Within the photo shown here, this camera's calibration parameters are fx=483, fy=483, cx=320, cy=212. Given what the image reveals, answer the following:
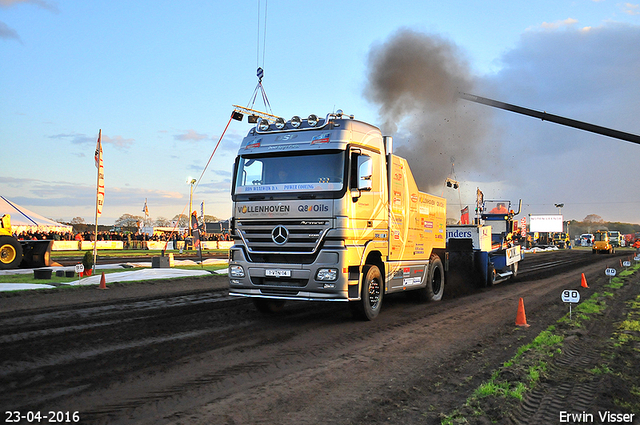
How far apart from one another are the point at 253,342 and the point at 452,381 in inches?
131

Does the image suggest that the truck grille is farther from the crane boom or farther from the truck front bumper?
the crane boom

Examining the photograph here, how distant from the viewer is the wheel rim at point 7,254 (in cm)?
1978

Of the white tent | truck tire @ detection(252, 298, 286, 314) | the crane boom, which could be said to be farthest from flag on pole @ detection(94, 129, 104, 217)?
the white tent

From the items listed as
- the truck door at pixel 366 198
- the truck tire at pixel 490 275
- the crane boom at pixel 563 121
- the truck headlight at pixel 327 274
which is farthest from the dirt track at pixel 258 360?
the truck tire at pixel 490 275

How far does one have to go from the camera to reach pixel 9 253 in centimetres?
1991

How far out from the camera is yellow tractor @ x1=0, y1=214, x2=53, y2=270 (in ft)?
65.0

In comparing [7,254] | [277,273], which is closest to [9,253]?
[7,254]

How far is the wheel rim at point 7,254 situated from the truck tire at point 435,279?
17.0 m

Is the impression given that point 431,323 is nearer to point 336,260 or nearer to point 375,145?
point 336,260

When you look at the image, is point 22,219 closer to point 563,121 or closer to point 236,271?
point 236,271

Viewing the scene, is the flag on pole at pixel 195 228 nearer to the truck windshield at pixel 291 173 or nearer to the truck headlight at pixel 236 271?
the truck headlight at pixel 236 271

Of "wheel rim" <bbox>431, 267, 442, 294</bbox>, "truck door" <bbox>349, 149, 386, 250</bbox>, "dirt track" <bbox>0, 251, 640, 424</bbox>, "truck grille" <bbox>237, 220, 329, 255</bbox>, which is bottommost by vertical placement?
"dirt track" <bbox>0, 251, 640, 424</bbox>

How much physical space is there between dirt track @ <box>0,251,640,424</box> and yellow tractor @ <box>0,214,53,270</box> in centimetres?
929

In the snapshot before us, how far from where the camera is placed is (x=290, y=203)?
9039mm
